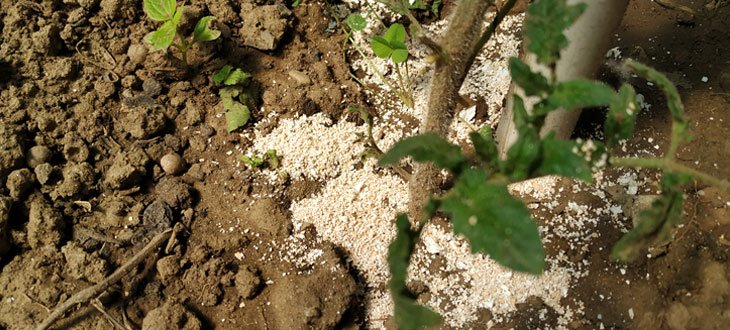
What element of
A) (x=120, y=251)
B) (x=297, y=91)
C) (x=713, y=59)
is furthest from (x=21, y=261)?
(x=713, y=59)

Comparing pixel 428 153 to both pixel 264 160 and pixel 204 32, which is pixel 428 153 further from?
pixel 204 32

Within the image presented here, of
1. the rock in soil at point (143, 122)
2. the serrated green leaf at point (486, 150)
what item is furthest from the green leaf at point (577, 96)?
the rock in soil at point (143, 122)

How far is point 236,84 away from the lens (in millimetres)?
2094

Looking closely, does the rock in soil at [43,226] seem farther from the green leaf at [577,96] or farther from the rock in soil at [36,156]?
the green leaf at [577,96]

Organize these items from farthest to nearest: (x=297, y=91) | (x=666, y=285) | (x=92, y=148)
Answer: (x=297, y=91)
(x=92, y=148)
(x=666, y=285)

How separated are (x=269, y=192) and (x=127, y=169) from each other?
1.43 feet

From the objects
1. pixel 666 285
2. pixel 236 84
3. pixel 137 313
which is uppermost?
pixel 236 84

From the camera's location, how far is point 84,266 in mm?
1765

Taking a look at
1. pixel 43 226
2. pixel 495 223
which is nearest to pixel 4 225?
pixel 43 226

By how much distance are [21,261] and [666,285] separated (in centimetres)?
181

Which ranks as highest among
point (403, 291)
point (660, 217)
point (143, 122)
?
point (660, 217)

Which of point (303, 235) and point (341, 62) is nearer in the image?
point (303, 235)

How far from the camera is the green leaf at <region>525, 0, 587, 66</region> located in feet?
3.50

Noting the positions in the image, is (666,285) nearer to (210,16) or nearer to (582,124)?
(582,124)
